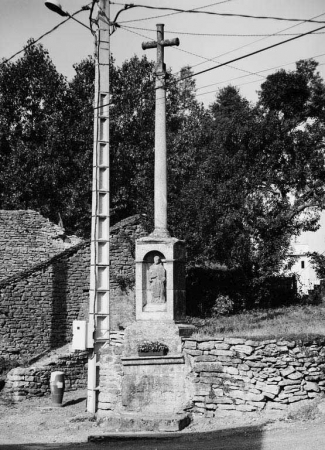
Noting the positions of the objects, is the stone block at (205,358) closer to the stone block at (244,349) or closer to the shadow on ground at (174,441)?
the stone block at (244,349)

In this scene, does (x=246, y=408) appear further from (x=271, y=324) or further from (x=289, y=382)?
(x=271, y=324)

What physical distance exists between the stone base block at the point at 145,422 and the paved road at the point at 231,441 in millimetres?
525

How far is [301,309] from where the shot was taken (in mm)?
22500

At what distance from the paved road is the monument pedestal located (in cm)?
314

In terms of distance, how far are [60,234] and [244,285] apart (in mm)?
7277

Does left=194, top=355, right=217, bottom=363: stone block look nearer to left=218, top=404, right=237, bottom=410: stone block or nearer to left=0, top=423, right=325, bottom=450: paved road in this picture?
left=218, top=404, right=237, bottom=410: stone block

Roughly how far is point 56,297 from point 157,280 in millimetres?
9162

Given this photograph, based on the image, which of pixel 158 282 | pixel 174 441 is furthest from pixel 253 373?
pixel 158 282

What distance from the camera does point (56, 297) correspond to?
23703 millimetres

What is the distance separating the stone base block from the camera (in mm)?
13203

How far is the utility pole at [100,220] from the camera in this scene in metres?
15.1

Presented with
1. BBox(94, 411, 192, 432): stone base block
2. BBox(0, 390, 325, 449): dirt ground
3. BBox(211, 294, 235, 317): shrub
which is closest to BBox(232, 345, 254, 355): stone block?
BBox(0, 390, 325, 449): dirt ground

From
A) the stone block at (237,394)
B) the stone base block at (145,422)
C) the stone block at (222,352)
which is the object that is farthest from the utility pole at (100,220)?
the stone block at (237,394)

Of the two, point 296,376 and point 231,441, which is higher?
point 296,376
